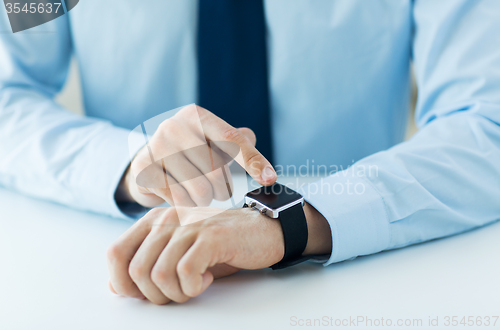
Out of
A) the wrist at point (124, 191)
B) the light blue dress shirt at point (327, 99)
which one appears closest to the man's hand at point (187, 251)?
the light blue dress shirt at point (327, 99)

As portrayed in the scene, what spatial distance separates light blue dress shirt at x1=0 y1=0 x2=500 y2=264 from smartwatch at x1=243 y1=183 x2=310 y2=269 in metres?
0.05

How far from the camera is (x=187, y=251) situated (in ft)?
1.51

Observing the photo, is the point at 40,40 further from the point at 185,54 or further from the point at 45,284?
the point at 45,284

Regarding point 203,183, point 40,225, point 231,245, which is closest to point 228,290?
point 231,245

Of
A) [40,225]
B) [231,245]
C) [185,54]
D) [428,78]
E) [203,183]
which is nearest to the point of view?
[231,245]

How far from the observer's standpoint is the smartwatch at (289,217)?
514 mm

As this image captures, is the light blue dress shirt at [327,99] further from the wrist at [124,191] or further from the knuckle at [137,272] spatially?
the knuckle at [137,272]

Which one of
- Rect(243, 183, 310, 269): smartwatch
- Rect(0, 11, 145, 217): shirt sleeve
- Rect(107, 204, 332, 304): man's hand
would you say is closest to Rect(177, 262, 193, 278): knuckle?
Rect(107, 204, 332, 304): man's hand

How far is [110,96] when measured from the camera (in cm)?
105

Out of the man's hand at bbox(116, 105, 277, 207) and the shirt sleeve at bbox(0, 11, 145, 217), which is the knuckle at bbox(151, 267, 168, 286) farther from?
the shirt sleeve at bbox(0, 11, 145, 217)

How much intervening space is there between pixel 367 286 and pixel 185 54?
0.73 metres

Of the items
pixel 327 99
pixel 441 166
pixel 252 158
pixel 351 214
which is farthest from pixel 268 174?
pixel 327 99

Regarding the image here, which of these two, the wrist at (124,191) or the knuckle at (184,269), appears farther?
the wrist at (124,191)

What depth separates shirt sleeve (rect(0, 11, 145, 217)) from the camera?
746 mm
